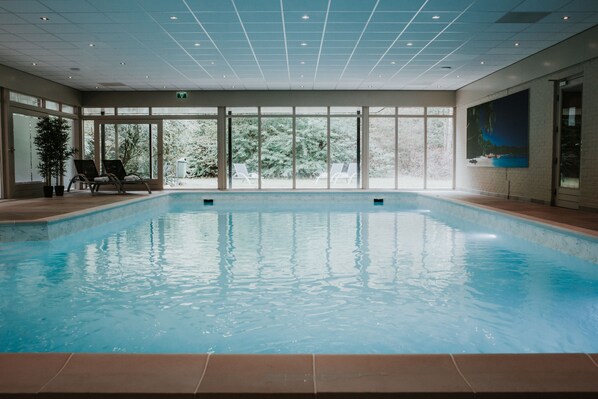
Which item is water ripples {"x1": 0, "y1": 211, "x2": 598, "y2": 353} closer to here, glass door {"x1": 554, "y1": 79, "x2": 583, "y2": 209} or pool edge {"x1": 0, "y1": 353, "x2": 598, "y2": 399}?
pool edge {"x1": 0, "y1": 353, "x2": 598, "y2": 399}

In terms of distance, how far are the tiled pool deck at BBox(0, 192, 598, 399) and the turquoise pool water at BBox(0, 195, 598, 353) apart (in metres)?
0.83

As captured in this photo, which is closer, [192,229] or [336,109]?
[192,229]

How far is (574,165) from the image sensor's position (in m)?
9.20

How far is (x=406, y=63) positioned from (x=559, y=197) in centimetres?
406

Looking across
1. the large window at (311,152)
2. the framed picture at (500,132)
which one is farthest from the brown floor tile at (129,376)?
the large window at (311,152)

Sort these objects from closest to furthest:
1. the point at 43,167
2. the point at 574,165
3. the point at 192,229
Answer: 1. the point at 192,229
2. the point at 574,165
3. the point at 43,167

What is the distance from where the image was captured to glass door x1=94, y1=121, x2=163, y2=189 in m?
15.5

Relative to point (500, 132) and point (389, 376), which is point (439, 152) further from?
point (389, 376)

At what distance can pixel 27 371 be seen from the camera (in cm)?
204

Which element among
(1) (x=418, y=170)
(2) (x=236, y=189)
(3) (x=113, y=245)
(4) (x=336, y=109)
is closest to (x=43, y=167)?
(2) (x=236, y=189)

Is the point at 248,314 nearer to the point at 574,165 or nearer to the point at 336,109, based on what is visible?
the point at 574,165

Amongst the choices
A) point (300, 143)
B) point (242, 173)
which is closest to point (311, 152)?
point (300, 143)

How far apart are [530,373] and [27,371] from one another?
198 cm

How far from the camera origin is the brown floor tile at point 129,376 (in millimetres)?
1864
